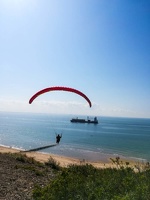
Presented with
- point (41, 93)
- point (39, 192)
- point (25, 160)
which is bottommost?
point (25, 160)

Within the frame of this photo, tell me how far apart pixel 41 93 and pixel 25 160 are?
5673mm

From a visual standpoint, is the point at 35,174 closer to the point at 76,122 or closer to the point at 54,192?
the point at 54,192

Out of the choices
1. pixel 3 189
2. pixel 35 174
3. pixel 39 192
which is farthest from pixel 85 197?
pixel 35 174

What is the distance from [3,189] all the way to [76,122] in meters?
180

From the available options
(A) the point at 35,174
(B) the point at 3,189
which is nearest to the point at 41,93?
(A) the point at 35,174

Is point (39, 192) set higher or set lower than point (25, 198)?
higher

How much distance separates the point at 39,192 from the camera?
6.89 m

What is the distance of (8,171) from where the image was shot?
1425 centimetres

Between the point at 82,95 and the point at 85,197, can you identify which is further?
the point at 82,95

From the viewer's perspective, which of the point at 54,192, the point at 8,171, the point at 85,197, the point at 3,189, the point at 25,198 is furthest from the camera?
the point at 8,171

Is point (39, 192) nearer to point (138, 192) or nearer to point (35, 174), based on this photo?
point (138, 192)

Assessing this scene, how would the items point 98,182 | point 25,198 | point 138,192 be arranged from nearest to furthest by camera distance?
point 138,192, point 98,182, point 25,198

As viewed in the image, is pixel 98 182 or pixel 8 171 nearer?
pixel 98 182

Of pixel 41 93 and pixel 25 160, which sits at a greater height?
pixel 41 93
